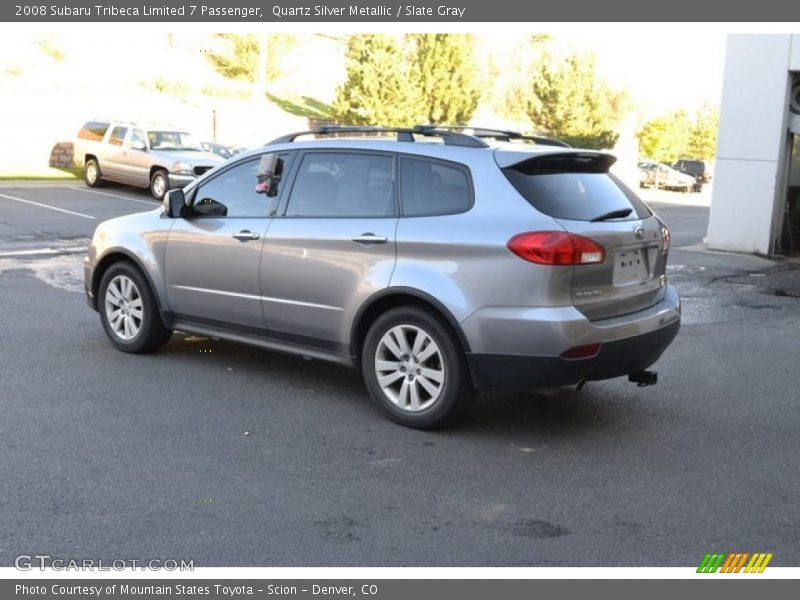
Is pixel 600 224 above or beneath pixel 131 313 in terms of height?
above

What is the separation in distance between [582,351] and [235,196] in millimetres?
2930

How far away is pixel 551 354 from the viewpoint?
543 cm

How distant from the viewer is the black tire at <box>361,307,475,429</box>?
5684 millimetres

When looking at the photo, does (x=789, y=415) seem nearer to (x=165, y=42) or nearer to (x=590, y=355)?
(x=590, y=355)

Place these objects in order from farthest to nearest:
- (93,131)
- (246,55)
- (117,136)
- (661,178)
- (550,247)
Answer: (246,55) → (661,178) → (93,131) → (117,136) → (550,247)

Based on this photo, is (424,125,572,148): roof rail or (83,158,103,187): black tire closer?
(424,125,572,148): roof rail

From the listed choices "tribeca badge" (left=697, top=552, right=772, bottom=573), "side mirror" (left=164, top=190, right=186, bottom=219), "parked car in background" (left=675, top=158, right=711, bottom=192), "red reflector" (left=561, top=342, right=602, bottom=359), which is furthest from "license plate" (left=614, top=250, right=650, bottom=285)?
"parked car in background" (left=675, top=158, right=711, bottom=192)


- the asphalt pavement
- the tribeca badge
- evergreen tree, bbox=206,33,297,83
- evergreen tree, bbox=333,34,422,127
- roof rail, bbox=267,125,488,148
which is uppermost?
evergreen tree, bbox=206,33,297,83

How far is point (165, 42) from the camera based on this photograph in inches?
2391

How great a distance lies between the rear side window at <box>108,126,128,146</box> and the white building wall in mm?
15011

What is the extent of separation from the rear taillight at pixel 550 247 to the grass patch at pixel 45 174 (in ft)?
74.2

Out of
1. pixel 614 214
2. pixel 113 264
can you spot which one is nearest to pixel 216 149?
pixel 113 264

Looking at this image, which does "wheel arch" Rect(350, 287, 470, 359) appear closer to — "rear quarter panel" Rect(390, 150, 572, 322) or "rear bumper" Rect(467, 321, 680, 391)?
"rear quarter panel" Rect(390, 150, 572, 322)

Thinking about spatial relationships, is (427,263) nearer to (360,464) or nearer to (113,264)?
(360,464)
